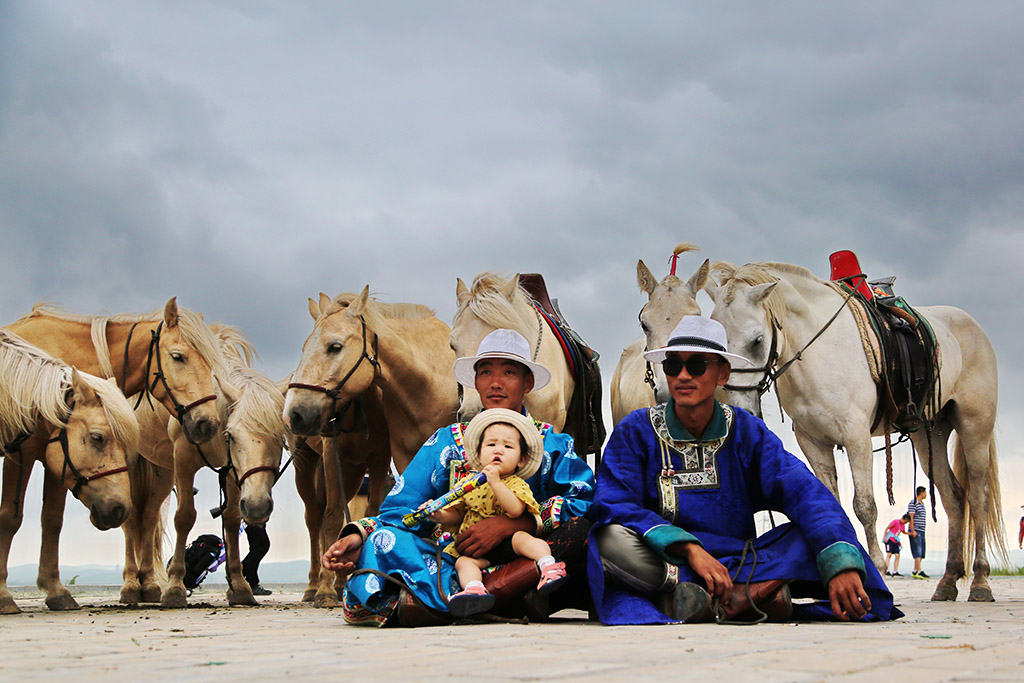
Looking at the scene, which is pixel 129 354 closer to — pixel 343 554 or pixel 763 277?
pixel 343 554

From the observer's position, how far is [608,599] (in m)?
4.39

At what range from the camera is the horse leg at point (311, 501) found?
30.9 feet

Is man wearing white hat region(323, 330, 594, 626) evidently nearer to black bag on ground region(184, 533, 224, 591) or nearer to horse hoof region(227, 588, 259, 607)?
horse hoof region(227, 588, 259, 607)

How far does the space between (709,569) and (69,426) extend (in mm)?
4759

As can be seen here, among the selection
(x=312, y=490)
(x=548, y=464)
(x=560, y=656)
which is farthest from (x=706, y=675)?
(x=312, y=490)

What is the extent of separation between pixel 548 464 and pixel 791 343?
3.28m

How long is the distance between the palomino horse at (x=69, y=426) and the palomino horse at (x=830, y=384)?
4401 mm

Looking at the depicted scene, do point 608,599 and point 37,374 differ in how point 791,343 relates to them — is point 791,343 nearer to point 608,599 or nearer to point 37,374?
point 608,599

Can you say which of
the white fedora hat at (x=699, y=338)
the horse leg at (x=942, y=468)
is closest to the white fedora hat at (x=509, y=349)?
the white fedora hat at (x=699, y=338)

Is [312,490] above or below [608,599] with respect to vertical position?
above

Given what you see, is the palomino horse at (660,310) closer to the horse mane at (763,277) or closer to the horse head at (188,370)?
the horse mane at (763,277)

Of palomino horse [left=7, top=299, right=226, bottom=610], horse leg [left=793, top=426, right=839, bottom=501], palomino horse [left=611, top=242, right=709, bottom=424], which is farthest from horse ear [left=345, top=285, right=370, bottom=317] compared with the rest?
horse leg [left=793, top=426, right=839, bottom=501]

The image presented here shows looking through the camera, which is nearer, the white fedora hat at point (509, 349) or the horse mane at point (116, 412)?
the white fedora hat at point (509, 349)

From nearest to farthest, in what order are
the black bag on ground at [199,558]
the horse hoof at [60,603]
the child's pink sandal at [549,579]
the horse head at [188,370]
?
1. the child's pink sandal at [549,579]
2. the horse hoof at [60,603]
3. the horse head at [188,370]
4. the black bag on ground at [199,558]
